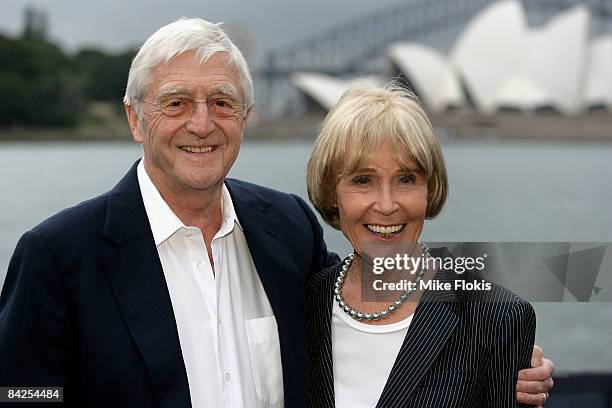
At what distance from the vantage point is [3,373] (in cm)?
180

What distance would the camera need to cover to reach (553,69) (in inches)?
1663

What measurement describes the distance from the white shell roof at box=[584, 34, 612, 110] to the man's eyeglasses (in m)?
43.0

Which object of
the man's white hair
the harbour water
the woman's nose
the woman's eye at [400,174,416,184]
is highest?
the harbour water

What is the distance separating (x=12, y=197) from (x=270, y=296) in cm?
1815

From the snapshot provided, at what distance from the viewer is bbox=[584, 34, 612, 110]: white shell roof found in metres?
42.3

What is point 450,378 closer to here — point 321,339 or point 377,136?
point 321,339

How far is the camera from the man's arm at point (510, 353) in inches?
69.3

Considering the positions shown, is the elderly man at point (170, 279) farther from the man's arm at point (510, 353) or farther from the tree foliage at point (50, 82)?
the tree foliage at point (50, 82)

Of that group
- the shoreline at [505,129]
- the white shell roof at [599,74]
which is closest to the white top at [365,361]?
the shoreline at [505,129]

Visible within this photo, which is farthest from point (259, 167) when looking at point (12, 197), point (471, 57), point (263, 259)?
point (263, 259)

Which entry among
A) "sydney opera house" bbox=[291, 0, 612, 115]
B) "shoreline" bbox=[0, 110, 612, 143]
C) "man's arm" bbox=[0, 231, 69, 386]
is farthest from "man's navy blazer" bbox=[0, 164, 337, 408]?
"sydney opera house" bbox=[291, 0, 612, 115]

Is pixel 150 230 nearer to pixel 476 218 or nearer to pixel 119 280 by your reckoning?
pixel 119 280

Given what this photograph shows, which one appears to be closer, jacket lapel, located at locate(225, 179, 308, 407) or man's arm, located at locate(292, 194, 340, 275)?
jacket lapel, located at locate(225, 179, 308, 407)

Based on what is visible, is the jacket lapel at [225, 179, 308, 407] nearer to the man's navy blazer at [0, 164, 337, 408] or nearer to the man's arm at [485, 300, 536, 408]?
the man's navy blazer at [0, 164, 337, 408]
